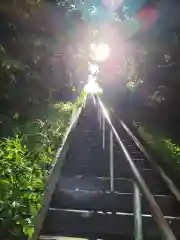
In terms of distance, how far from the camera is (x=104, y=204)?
5.80 metres

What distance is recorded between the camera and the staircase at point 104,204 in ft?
15.8

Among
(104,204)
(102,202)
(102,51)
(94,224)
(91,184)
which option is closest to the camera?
(94,224)

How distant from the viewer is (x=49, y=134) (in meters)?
9.28

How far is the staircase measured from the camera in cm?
482

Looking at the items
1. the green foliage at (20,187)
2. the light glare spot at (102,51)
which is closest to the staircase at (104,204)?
the green foliage at (20,187)

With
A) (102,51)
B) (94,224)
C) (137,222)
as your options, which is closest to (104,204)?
(94,224)

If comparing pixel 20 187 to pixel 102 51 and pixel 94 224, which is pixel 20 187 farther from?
pixel 102 51

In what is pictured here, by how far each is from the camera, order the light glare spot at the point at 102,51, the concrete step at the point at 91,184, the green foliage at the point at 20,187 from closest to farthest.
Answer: the green foliage at the point at 20,187, the concrete step at the point at 91,184, the light glare spot at the point at 102,51

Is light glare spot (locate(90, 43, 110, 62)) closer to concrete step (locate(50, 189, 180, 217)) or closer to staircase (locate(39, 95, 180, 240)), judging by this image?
staircase (locate(39, 95, 180, 240))

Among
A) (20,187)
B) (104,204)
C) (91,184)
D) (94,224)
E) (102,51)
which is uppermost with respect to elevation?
(102,51)

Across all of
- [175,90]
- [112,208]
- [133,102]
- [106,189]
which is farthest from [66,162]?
[133,102]

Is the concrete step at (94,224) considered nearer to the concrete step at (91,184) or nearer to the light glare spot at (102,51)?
the concrete step at (91,184)

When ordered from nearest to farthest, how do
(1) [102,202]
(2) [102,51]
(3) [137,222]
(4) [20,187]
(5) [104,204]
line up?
1. (3) [137,222]
2. (4) [20,187]
3. (5) [104,204]
4. (1) [102,202]
5. (2) [102,51]

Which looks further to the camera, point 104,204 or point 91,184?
point 91,184
